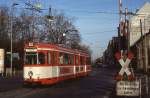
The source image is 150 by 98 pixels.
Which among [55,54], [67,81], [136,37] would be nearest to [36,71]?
[55,54]

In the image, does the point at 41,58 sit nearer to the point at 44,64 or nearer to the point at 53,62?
the point at 44,64

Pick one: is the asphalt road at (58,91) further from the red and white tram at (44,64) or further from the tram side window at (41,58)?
the tram side window at (41,58)

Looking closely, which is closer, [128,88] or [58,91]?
[128,88]

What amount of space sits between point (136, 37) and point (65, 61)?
77695mm

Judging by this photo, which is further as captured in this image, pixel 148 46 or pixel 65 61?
pixel 148 46

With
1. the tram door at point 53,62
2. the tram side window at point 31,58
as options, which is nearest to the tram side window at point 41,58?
the tram side window at point 31,58

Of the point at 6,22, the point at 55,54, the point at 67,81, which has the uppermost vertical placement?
the point at 6,22

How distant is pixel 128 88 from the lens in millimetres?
19141

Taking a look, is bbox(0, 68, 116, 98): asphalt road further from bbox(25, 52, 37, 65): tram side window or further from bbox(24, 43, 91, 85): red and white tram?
bbox(25, 52, 37, 65): tram side window

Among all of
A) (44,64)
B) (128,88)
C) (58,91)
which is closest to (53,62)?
(44,64)

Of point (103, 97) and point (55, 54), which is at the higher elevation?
point (55, 54)

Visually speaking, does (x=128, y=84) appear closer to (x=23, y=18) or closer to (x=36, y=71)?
(x=36, y=71)

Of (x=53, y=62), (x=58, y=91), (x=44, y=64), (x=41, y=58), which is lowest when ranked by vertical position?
→ (x=58, y=91)

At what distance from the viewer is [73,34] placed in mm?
96125
